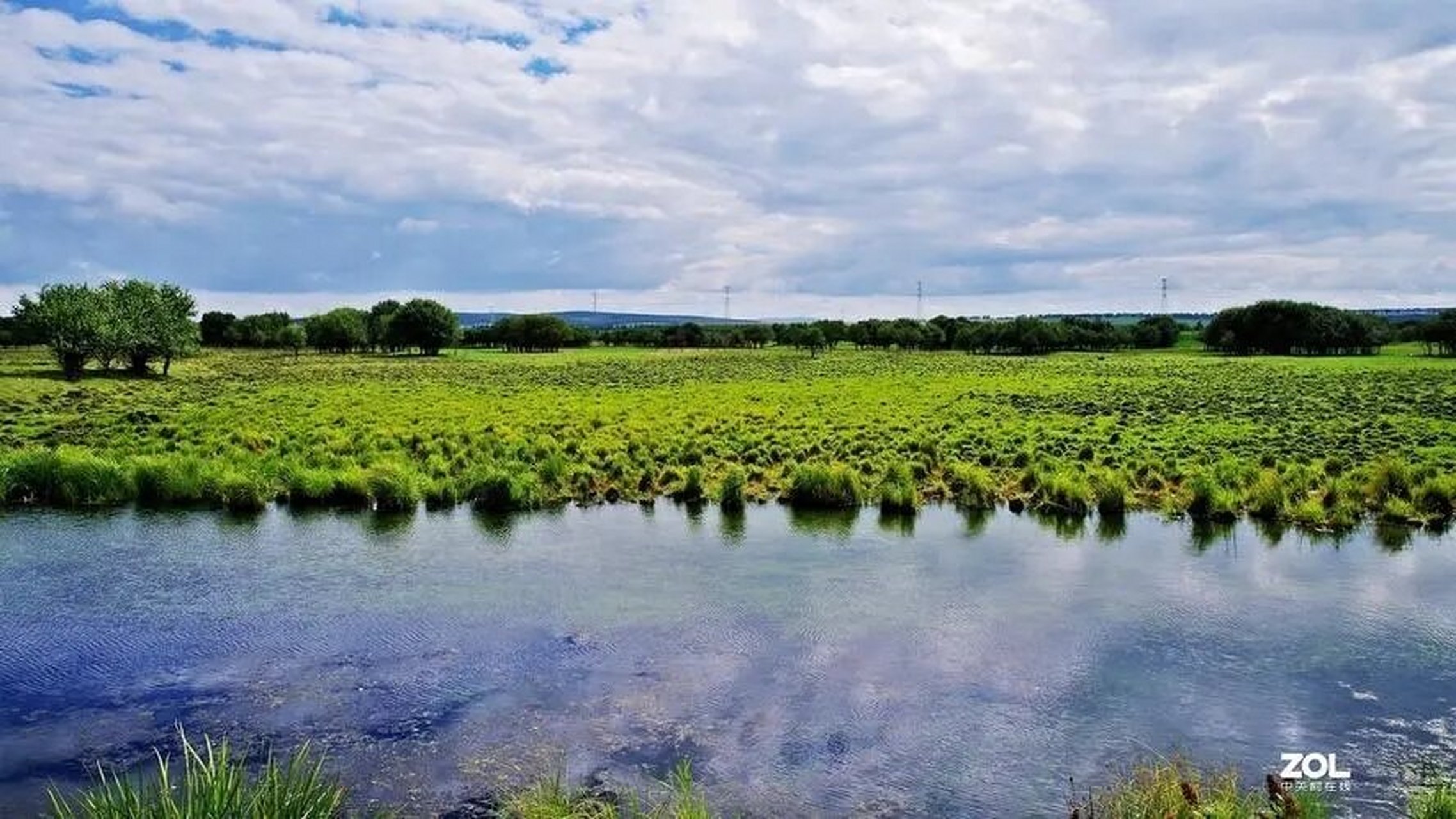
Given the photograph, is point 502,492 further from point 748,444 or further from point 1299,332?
point 1299,332

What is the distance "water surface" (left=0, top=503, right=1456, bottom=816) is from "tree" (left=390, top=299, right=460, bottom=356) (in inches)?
4908

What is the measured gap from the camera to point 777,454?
40594mm

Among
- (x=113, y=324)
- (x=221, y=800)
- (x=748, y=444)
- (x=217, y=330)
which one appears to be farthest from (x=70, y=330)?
(x=217, y=330)

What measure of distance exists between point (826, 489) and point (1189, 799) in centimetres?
2182

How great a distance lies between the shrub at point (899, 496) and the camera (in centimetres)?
3155

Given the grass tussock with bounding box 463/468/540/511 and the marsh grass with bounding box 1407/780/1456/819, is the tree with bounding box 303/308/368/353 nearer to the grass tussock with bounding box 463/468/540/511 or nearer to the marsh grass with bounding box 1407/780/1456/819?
the grass tussock with bounding box 463/468/540/511

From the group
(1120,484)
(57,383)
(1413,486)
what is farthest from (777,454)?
(57,383)

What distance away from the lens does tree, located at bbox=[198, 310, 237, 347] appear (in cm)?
17938

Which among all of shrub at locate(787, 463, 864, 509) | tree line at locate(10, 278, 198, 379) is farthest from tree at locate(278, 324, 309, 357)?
shrub at locate(787, 463, 864, 509)

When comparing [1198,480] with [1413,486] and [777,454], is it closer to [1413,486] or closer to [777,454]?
[1413,486]

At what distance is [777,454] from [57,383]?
54.2 metres

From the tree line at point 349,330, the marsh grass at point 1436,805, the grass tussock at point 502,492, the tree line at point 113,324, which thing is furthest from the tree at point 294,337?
the marsh grass at point 1436,805

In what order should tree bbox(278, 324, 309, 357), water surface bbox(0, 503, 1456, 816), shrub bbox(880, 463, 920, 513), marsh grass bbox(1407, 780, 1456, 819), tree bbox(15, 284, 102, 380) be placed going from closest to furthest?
marsh grass bbox(1407, 780, 1456, 819), water surface bbox(0, 503, 1456, 816), shrub bbox(880, 463, 920, 513), tree bbox(15, 284, 102, 380), tree bbox(278, 324, 309, 357)

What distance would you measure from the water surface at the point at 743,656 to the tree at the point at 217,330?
16633 centimetres
